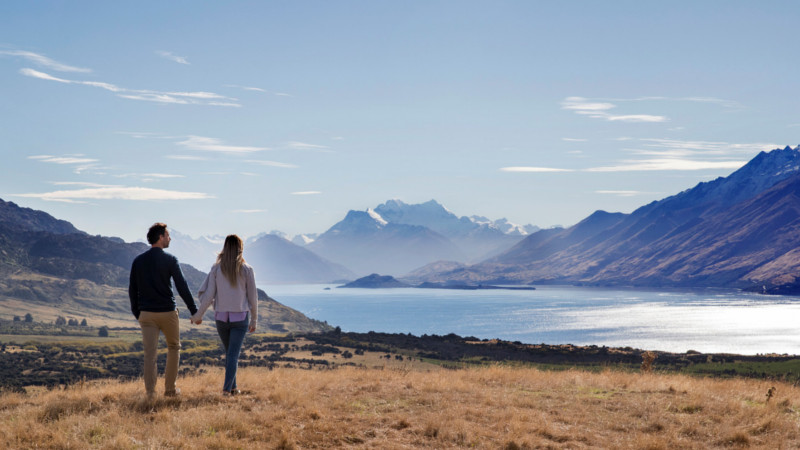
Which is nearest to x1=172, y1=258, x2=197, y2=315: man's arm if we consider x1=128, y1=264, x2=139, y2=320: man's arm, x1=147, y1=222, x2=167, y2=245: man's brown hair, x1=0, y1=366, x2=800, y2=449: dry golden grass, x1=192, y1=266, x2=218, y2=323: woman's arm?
x1=192, y1=266, x2=218, y2=323: woman's arm

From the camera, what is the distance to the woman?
34.2 feet

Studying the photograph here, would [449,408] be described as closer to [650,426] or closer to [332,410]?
[332,410]

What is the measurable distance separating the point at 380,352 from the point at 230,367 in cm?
6947

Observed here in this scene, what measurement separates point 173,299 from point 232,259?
1.15m

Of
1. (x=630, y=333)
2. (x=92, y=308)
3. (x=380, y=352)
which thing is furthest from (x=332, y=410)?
(x=92, y=308)

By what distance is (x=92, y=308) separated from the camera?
650 feet

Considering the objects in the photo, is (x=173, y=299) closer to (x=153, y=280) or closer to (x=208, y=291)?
(x=153, y=280)

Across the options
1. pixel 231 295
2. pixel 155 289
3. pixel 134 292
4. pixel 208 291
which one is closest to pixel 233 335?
pixel 231 295

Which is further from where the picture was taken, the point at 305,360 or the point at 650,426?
the point at 305,360

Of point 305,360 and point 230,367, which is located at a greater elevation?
point 230,367

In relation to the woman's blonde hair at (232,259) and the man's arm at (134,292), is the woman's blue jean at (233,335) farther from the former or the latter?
the man's arm at (134,292)

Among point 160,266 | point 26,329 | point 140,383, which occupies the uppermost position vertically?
point 160,266

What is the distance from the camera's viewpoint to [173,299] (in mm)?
10164

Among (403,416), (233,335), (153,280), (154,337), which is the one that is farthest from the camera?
(233,335)
